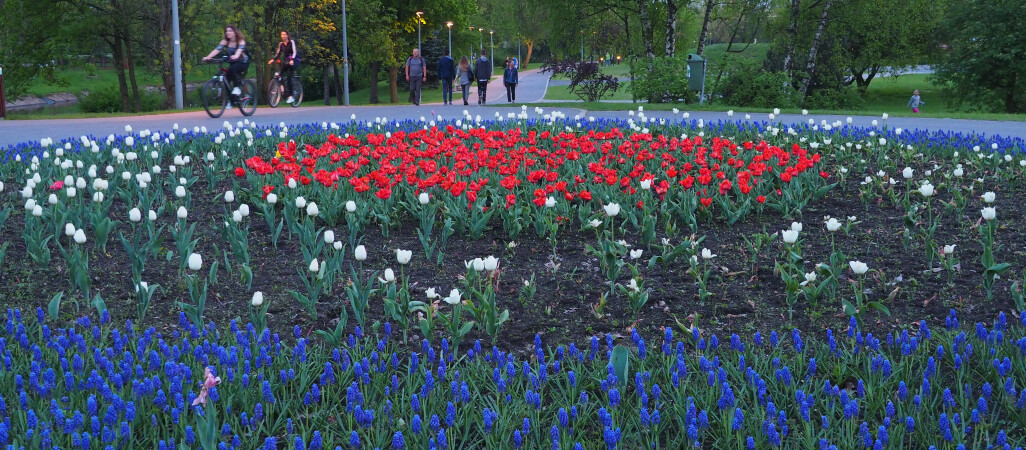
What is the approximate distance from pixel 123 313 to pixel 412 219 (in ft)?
8.28

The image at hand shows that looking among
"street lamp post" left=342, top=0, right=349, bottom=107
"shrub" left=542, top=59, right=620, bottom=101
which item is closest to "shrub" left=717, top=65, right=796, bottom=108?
"shrub" left=542, top=59, right=620, bottom=101

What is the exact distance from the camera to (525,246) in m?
5.89

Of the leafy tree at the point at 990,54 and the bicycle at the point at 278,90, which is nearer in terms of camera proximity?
the bicycle at the point at 278,90

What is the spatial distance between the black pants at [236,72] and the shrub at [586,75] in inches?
459

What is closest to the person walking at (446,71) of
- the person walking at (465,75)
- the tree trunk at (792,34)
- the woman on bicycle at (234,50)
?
the person walking at (465,75)

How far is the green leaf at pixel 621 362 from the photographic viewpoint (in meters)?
3.25

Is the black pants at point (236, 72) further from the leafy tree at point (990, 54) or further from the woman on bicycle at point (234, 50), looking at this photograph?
the leafy tree at point (990, 54)

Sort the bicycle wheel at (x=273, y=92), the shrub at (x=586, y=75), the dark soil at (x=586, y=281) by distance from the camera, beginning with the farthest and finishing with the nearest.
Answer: the shrub at (x=586, y=75) → the bicycle wheel at (x=273, y=92) → the dark soil at (x=586, y=281)

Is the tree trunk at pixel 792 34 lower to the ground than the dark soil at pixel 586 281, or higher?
higher

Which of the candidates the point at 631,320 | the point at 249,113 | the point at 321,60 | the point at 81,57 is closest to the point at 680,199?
the point at 631,320

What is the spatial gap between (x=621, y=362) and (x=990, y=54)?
33.4 meters

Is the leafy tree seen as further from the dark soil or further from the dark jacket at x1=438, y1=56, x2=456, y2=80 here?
the dark soil

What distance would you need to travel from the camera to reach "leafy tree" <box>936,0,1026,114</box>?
3138cm

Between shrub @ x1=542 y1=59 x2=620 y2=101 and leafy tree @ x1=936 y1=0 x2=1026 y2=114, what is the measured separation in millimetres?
15304
